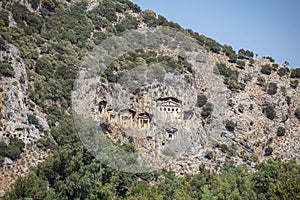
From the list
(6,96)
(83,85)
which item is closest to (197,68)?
(83,85)

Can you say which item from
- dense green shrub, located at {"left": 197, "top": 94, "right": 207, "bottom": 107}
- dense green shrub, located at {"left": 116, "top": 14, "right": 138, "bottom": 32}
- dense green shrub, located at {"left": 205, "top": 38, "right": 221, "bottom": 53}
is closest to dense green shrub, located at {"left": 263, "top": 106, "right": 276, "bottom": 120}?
dense green shrub, located at {"left": 197, "top": 94, "right": 207, "bottom": 107}

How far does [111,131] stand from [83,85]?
993 cm

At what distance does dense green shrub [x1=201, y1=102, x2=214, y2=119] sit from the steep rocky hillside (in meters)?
0.17

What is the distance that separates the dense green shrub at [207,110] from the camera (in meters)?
79.6

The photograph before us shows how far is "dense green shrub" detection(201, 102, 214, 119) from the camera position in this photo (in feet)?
261

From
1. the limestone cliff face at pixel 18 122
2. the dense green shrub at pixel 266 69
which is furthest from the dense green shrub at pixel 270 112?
the limestone cliff face at pixel 18 122

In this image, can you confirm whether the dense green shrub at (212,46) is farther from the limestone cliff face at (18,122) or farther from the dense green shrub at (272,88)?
the limestone cliff face at (18,122)

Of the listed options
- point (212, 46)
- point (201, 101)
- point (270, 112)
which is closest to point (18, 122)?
point (201, 101)

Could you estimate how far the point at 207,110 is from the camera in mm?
80250

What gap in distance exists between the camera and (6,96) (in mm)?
58406

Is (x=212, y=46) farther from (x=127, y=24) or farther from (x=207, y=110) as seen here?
(x=207, y=110)

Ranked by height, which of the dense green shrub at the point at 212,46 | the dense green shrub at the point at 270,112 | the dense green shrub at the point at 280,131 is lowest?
the dense green shrub at the point at 280,131

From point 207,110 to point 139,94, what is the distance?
12099mm

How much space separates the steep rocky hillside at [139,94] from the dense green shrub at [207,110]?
17cm
